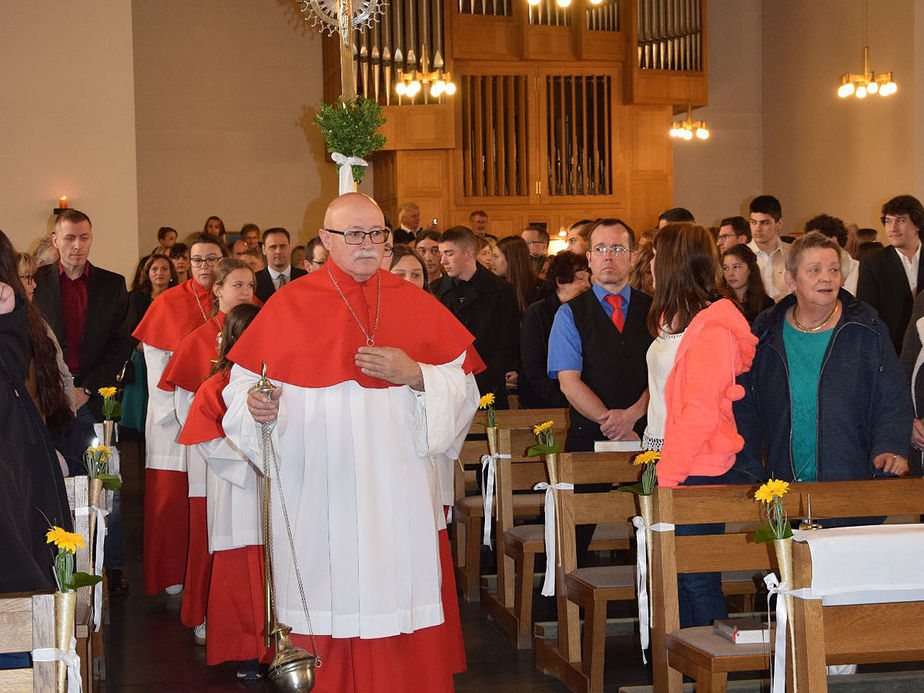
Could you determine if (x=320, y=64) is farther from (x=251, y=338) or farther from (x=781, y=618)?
(x=781, y=618)

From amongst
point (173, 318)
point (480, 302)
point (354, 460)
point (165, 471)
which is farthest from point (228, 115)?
point (354, 460)

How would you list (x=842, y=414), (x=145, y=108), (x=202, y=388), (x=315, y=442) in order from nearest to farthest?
(x=315, y=442) < (x=842, y=414) < (x=202, y=388) < (x=145, y=108)

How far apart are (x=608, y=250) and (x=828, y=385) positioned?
55.8 inches

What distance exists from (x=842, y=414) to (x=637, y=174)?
11346mm

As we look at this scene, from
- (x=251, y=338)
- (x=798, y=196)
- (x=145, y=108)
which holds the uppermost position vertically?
(x=145, y=108)

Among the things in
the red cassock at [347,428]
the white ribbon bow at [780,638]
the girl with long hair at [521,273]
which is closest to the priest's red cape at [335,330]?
the red cassock at [347,428]

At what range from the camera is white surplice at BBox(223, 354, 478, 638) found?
3.65 meters

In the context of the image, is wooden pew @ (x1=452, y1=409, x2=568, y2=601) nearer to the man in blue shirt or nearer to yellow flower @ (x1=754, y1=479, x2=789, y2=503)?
the man in blue shirt

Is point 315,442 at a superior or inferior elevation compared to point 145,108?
inferior

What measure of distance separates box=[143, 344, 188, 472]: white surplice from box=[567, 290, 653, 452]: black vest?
2217 millimetres

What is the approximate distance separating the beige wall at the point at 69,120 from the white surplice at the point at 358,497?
6957mm

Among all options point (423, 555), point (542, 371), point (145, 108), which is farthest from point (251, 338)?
point (145, 108)

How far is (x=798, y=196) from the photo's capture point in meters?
15.8

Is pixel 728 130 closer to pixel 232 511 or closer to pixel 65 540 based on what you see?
pixel 232 511
